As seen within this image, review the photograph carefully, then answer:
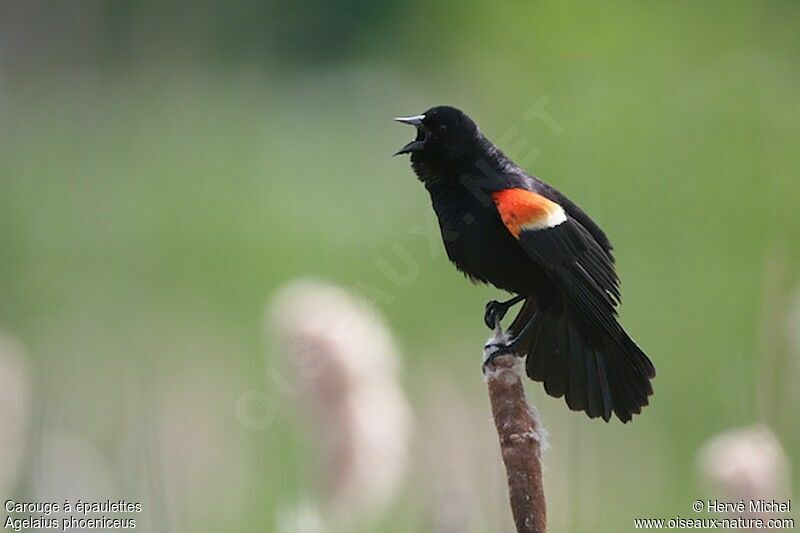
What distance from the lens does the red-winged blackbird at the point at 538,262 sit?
1994mm

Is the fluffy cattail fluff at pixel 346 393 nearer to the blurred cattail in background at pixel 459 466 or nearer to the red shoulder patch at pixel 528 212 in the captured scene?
the blurred cattail in background at pixel 459 466

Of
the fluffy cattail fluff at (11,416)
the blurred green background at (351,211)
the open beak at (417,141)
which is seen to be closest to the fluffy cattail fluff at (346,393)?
the blurred green background at (351,211)

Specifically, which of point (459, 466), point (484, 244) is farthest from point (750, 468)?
point (484, 244)

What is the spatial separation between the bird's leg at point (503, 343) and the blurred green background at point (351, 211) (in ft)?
0.59

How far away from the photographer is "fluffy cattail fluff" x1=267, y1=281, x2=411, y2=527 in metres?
2.18

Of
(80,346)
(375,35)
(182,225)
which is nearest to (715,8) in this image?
(375,35)

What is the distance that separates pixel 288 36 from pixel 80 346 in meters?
A: 4.24

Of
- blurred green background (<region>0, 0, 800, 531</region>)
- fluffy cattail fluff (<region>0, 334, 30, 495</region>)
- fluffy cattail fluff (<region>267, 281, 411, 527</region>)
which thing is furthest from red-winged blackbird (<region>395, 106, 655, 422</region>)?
fluffy cattail fluff (<region>0, 334, 30, 495</region>)

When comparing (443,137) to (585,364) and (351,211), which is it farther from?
(351,211)

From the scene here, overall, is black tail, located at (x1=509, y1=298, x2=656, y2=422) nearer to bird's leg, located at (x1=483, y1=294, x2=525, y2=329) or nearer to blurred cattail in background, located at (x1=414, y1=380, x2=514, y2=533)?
bird's leg, located at (x1=483, y1=294, x2=525, y2=329)

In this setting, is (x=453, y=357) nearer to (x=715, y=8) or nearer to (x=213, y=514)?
(x=213, y=514)

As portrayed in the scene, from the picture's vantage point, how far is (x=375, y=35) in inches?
309

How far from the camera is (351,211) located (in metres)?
5.82

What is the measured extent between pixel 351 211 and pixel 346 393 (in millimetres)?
3589
